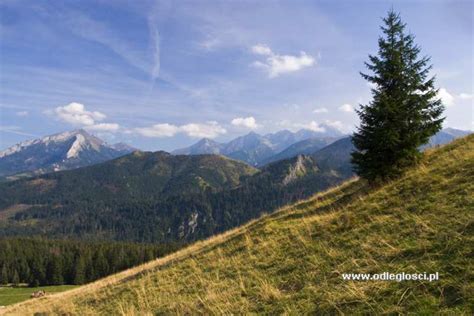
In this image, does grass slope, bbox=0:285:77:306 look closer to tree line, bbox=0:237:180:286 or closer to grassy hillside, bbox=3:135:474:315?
tree line, bbox=0:237:180:286

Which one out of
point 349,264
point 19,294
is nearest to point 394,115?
point 349,264

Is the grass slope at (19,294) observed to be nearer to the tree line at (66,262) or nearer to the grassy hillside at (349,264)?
the tree line at (66,262)

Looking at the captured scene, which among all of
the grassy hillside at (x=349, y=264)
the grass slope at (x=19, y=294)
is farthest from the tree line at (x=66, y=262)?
the grassy hillside at (x=349, y=264)

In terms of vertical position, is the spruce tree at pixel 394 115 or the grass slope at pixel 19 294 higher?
the spruce tree at pixel 394 115

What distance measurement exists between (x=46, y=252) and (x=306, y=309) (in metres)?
186

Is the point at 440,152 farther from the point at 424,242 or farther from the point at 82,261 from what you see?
the point at 82,261

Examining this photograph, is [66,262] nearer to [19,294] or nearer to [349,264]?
[19,294]

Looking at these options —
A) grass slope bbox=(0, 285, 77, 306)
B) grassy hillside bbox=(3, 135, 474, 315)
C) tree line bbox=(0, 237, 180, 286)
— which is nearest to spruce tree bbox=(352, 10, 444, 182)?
grassy hillside bbox=(3, 135, 474, 315)

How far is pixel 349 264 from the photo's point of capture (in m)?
9.48

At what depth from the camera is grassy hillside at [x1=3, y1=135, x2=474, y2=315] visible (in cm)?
703

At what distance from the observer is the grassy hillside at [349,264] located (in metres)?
7.03

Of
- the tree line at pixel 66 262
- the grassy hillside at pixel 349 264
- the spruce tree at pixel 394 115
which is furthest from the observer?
the tree line at pixel 66 262

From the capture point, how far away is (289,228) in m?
17.4

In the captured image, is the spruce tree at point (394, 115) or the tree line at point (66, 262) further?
the tree line at point (66, 262)
